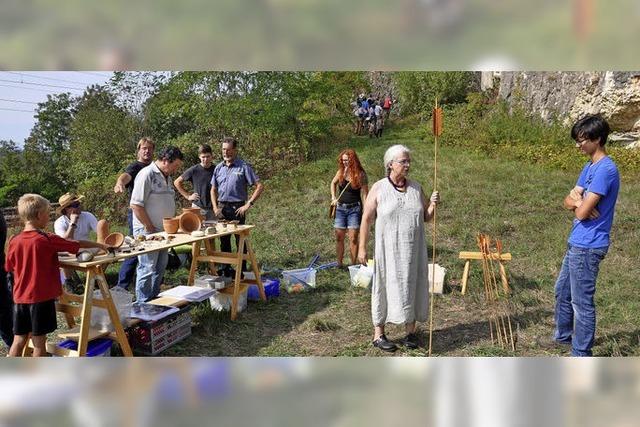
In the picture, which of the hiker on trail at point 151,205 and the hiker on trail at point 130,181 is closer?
the hiker on trail at point 151,205

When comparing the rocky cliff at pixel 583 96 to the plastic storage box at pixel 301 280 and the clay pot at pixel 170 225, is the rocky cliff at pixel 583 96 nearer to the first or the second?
the plastic storage box at pixel 301 280

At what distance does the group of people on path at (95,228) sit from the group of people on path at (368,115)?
6.88m

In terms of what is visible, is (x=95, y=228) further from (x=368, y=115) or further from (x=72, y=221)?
(x=368, y=115)

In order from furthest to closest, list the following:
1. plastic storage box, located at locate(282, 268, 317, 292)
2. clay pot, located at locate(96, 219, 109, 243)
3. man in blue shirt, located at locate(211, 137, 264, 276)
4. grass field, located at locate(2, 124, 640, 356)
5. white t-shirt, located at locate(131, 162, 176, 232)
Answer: plastic storage box, located at locate(282, 268, 317, 292) < man in blue shirt, located at locate(211, 137, 264, 276) < white t-shirt, located at locate(131, 162, 176, 232) < grass field, located at locate(2, 124, 640, 356) < clay pot, located at locate(96, 219, 109, 243)

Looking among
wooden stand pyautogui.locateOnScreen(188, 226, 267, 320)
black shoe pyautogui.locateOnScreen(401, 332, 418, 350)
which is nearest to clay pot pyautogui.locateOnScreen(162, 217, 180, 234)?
wooden stand pyautogui.locateOnScreen(188, 226, 267, 320)

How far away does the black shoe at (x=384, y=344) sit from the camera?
11.4ft

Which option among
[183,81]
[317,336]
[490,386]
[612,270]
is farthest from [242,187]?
[183,81]

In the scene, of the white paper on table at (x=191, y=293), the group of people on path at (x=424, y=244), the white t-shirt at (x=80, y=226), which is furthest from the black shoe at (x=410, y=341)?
the white t-shirt at (x=80, y=226)

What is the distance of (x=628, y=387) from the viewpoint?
2.65 m

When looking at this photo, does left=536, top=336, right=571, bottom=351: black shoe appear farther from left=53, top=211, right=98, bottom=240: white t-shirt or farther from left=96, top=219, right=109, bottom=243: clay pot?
left=53, top=211, right=98, bottom=240: white t-shirt

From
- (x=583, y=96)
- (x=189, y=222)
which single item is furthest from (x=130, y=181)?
(x=583, y=96)

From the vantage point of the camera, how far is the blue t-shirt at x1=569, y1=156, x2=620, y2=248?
2906 mm

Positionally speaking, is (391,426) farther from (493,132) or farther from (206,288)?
(493,132)

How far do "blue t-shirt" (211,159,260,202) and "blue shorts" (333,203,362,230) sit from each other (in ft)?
3.16
